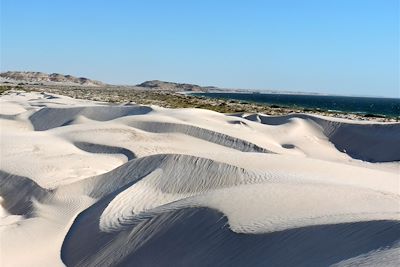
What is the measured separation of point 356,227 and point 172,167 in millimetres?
7356

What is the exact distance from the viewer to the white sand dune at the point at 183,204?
7.73 meters

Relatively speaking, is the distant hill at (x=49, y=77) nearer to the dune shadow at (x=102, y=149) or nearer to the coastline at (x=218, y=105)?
the coastline at (x=218, y=105)

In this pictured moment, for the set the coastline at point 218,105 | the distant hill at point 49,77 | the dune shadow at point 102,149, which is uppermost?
the dune shadow at point 102,149

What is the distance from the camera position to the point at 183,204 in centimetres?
1023

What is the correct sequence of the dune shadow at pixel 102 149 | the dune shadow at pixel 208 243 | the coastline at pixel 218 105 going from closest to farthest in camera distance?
the dune shadow at pixel 208 243 → the dune shadow at pixel 102 149 → the coastline at pixel 218 105

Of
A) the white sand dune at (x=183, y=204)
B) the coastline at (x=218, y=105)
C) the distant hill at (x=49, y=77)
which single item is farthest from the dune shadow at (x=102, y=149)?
the distant hill at (x=49, y=77)

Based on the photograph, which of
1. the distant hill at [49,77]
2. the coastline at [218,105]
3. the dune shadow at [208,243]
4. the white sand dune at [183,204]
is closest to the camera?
the dune shadow at [208,243]

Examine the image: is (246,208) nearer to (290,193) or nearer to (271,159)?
(290,193)

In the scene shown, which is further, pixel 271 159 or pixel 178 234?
pixel 271 159

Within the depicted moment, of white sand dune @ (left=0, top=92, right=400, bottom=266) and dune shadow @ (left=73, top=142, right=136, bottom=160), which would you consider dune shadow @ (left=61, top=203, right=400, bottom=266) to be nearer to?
white sand dune @ (left=0, top=92, right=400, bottom=266)

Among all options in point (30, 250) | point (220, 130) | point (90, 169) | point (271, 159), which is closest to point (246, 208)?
point (30, 250)

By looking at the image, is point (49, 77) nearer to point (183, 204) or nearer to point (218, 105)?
point (218, 105)

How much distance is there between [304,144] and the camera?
88.9 ft

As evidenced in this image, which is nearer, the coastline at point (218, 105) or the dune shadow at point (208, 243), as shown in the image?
the dune shadow at point (208, 243)
